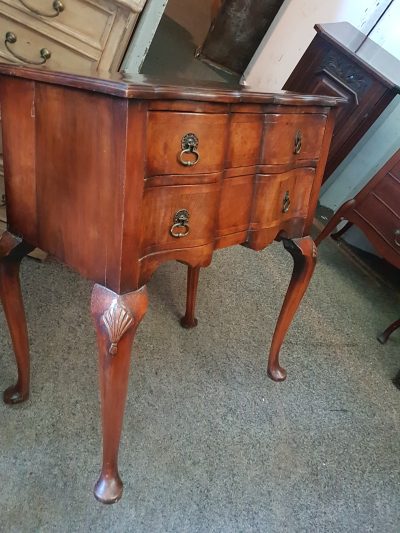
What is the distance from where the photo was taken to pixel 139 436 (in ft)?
3.32

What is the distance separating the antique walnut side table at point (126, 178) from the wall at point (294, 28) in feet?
5.92

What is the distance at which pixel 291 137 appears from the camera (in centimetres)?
86

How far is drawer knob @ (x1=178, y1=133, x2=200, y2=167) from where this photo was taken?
661 mm

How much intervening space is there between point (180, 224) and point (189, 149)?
0.13 metres

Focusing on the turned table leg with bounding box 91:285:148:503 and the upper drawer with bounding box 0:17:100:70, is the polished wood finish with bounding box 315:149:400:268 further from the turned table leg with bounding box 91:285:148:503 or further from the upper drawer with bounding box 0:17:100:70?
the turned table leg with bounding box 91:285:148:503

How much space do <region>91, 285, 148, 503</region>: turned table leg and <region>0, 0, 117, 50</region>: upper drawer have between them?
83 cm

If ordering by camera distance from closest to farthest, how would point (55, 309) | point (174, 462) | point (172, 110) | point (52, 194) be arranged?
point (172, 110) < point (52, 194) < point (174, 462) < point (55, 309)

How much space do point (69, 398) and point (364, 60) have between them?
165cm

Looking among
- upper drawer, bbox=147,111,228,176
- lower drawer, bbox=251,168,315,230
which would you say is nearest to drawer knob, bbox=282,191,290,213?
lower drawer, bbox=251,168,315,230

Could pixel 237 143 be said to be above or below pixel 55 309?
above

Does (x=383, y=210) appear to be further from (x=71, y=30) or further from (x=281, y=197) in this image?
(x=71, y=30)

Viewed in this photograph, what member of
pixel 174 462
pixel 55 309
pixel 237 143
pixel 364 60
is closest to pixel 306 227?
pixel 237 143

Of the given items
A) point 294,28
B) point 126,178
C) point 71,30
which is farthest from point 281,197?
point 294,28

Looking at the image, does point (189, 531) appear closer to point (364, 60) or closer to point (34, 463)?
point (34, 463)
